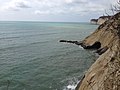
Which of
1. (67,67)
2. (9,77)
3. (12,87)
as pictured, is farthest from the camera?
(67,67)

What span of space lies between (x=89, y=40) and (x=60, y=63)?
2272cm

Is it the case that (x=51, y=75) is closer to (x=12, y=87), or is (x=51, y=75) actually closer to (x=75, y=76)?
(x=75, y=76)

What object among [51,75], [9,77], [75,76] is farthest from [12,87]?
[75,76]

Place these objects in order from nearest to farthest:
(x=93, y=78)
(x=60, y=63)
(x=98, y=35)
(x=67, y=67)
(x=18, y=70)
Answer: (x=93, y=78), (x=18, y=70), (x=67, y=67), (x=60, y=63), (x=98, y=35)

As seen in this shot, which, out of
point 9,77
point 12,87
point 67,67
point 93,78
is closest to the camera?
point 93,78

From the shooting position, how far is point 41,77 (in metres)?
31.7

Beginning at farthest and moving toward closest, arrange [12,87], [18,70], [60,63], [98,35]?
1. [98,35]
2. [60,63]
3. [18,70]
4. [12,87]

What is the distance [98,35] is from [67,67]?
23.2 meters

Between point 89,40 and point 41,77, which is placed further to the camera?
point 89,40

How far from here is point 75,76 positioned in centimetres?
3184

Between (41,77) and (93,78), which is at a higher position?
(93,78)

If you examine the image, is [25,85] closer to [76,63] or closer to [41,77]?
[41,77]

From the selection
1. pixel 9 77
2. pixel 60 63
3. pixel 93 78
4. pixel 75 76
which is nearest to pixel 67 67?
pixel 60 63

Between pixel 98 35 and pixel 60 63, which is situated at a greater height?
pixel 98 35
